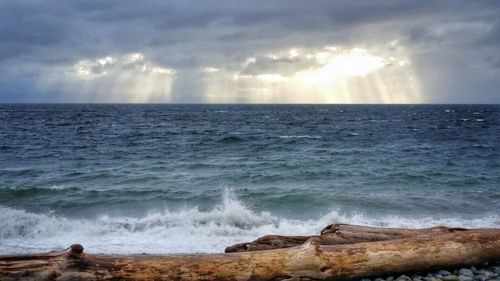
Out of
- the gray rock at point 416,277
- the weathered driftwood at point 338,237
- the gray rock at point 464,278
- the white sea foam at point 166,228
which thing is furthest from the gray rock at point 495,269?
the white sea foam at point 166,228

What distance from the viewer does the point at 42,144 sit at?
35.0 metres

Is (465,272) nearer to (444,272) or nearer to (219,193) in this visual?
(444,272)

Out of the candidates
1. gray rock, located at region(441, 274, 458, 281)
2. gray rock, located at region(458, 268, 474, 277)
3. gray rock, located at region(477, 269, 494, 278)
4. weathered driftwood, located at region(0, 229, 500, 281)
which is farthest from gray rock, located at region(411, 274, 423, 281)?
gray rock, located at region(477, 269, 494, 278)

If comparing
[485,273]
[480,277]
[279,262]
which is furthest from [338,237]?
[485,273]

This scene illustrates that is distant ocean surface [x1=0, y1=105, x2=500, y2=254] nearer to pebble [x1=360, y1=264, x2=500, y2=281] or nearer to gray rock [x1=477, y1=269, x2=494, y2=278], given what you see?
pebble [x1=360, y1=264, x2=500, y2=281]

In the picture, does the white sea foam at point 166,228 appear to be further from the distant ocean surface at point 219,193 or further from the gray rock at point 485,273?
the gray rock at point 485,273

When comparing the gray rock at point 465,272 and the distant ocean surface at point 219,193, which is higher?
the gray rock at point 465,272

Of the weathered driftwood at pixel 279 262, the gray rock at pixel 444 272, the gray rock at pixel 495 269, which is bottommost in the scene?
the gray rock at pixel 495 269

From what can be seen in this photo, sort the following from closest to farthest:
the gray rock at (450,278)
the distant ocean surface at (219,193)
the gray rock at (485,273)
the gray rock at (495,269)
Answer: the gray rock at (450,278)
the gray rock at (485,273)
the gray rock at (495,269)
the distant ocean surface at (219,193)

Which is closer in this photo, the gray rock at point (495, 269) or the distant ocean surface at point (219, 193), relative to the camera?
the gray rock at point (495, 269)

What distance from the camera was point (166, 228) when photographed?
1339cm

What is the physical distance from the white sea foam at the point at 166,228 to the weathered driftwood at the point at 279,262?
520 centimetres

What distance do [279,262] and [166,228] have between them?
25.8ft

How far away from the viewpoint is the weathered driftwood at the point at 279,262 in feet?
19.0
